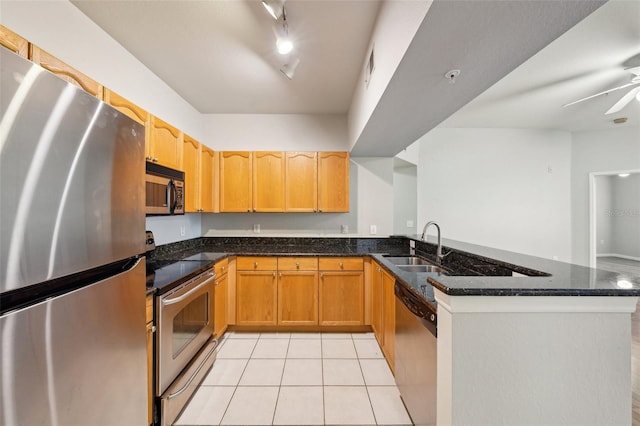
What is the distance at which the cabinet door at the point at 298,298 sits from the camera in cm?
269

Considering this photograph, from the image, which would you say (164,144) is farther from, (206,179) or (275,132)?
(275,132)

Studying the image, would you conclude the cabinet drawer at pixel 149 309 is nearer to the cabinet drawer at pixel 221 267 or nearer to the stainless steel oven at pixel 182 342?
the stainless steel oven at pixel 182 342

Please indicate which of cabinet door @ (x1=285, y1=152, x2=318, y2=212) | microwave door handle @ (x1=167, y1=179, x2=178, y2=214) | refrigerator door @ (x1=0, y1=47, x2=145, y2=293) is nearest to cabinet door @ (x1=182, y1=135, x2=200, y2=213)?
microwave door handle @ (x1=167, y1=179, x2=178, y2=214)

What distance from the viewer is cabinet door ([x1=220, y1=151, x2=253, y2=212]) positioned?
3088mm

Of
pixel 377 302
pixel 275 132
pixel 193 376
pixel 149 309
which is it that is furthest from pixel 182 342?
pixel 275 132

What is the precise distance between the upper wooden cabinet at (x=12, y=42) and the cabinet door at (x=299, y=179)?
2.20 m

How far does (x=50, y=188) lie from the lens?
0.70 m

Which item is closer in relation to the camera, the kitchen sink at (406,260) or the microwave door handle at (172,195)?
the microwave door handle at (172,195)

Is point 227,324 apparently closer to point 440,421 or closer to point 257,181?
point 257,181

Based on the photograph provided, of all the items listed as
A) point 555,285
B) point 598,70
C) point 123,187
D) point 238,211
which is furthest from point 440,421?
point 598,70

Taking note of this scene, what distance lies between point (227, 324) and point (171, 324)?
1.24 meters

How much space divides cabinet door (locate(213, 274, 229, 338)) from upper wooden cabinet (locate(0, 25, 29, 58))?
6.33ft

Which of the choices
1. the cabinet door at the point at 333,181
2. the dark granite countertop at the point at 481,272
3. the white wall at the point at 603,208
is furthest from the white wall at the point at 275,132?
the white wall at the point at 603,208

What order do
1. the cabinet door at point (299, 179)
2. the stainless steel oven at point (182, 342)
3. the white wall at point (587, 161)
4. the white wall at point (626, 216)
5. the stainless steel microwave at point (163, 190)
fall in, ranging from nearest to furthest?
the stainless steel oven at point (182, 342) < the stainless steel microwave at point (163, 190) < the cabinet door at point (299, 179) < the white wall at point (587, 161) < the white wall at point (626, 216)
